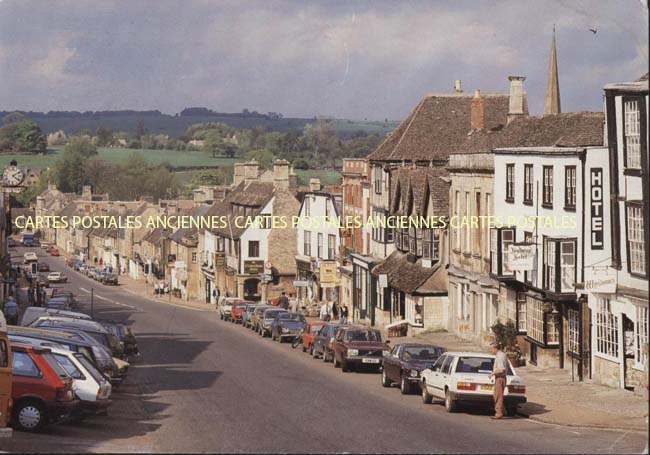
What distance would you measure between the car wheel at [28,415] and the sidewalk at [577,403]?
11.6m

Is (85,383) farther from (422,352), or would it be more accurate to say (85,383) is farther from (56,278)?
(56,278)

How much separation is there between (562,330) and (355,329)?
Answer: 7.44 m

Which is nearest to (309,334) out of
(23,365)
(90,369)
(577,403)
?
(577,403)

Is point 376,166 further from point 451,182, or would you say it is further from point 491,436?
point 491,436

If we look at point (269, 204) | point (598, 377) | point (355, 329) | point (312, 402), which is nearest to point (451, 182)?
point (355, 329)

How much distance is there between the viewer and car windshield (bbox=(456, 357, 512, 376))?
1224 inches

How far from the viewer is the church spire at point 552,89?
8062 centimetres

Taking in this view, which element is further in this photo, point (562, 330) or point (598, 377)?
point (562, 330)

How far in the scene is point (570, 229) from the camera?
4131cm

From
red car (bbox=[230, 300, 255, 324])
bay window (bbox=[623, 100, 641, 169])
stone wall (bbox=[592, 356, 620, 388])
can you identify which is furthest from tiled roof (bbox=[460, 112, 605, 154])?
red car (bbox=[230, 300, 255, 324])

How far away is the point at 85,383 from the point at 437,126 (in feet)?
154

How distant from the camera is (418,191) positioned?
63031mm

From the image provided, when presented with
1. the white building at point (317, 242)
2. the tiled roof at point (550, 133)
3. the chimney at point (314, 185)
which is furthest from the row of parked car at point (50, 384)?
the chimney at point (314, 185)

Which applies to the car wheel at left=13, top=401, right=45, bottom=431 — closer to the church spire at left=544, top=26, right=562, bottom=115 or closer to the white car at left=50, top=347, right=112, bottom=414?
the white car at left=50, top=347, right=112, bottom=414
